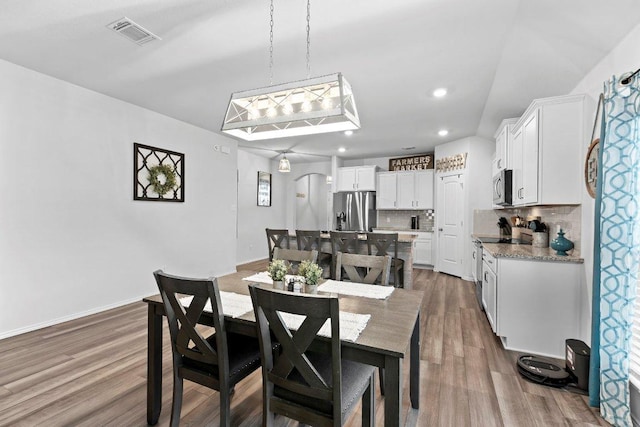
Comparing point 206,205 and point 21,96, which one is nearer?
point 21,96

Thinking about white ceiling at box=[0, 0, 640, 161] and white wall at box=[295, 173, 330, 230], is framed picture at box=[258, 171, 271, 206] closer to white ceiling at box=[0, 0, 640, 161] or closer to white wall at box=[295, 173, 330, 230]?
white wall at box=[295, 173, 330, 230]

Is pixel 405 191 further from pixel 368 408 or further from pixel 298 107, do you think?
pixel 368 408

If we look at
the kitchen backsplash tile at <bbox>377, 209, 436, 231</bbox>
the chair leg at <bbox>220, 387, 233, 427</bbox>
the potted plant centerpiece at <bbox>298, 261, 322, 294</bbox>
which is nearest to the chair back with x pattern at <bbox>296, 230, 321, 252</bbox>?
the potted plant centerpiece at <bbox>298, 261, 322, 294</bbox>

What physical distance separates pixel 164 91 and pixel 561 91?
425 centimetres

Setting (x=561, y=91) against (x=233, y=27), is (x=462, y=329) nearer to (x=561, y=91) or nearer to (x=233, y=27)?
(x=561, y=91)

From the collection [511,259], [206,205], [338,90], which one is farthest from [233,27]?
[206,205]

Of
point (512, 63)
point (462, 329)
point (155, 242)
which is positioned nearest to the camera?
point (512, 63)

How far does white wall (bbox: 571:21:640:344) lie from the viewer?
2008 millimetres

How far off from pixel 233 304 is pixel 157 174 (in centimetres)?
326

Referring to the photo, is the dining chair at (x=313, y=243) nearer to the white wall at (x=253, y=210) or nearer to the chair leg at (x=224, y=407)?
the chair leg at (x=224, y=407)

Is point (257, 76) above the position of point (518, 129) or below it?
above

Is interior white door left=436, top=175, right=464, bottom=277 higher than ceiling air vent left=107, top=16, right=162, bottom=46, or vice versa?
ceiling air vent left=107, top=16, right=162, bottom=46

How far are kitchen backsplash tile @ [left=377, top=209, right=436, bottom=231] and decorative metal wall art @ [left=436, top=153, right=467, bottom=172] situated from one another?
1.07 meters

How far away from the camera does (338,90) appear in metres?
1.79
